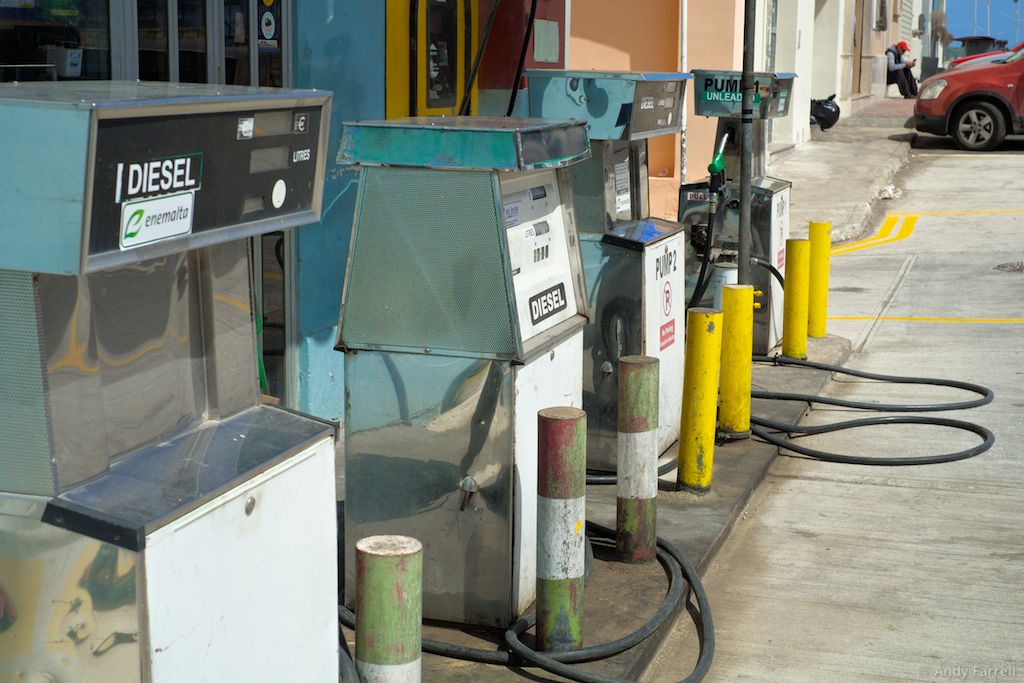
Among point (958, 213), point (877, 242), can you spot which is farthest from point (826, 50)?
point (877, 242)

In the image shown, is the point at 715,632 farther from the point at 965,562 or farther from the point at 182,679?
the point at 182,679

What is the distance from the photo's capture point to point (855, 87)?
3042 centimetres

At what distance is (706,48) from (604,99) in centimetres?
1038

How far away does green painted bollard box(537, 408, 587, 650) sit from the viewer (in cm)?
418

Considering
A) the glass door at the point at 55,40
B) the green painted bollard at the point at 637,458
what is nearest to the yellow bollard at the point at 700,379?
the green painted bollard at the point at 637,458

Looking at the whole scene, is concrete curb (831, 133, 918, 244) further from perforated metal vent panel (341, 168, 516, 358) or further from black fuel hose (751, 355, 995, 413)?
perforated metal vent panel (341, 168, 516, 358)

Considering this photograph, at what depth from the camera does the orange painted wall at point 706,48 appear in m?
15.9

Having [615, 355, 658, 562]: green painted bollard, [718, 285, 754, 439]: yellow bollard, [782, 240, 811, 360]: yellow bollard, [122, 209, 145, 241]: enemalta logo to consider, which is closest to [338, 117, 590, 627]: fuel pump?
[615, 355, 658, 562]: green painted bollard

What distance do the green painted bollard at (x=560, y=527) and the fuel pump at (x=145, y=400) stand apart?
4.08ft

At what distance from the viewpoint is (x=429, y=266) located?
4387mm

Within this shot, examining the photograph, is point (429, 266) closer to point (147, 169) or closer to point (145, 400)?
point (145, 400)

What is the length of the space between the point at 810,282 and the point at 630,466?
463 centimetres

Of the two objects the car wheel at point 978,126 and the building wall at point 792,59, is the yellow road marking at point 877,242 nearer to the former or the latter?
the building wall at point 792,59

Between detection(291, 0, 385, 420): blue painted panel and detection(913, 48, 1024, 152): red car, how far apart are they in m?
15.0
